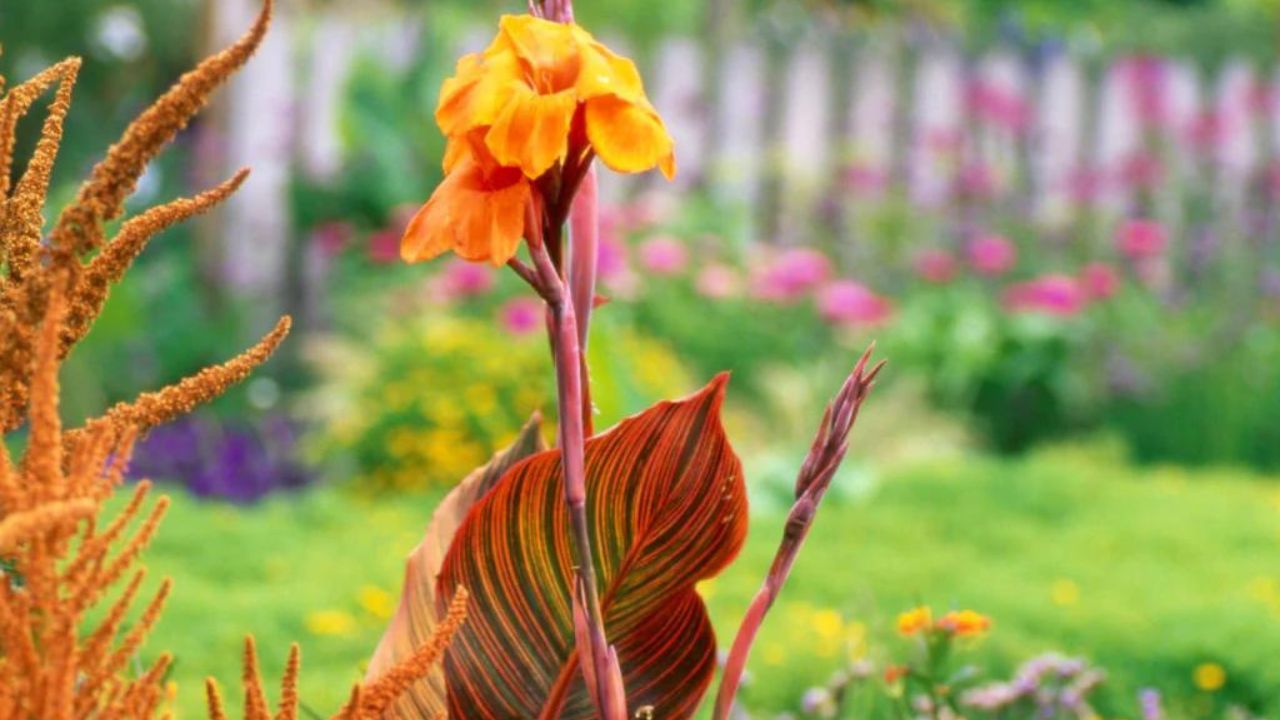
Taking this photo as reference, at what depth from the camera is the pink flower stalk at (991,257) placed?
24.0 feet

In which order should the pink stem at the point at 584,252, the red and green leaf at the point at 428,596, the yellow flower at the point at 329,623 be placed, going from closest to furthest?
the pink stem at the point at 584,252, the red and green leaf at the point at 428,596, the yellow flower at the point at 329,623

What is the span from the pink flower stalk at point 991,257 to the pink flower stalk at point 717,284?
1064mm

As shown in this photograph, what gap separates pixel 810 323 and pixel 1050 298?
1.18 meters

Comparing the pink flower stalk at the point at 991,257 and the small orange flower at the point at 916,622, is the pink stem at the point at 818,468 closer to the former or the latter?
the small orange flower at the point at 916,622

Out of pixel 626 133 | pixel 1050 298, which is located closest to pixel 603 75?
pixel 626 133

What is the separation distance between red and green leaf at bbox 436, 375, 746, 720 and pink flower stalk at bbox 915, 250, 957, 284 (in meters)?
6.27

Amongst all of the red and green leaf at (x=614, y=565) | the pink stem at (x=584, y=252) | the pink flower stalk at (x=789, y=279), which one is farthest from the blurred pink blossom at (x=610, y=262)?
the pink stem at (x=584, y=252)

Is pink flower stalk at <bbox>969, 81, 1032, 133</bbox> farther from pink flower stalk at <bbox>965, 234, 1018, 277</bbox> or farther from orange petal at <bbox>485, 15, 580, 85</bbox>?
A: orange petal at <bbox>485, 15, 580, 85</bbox>

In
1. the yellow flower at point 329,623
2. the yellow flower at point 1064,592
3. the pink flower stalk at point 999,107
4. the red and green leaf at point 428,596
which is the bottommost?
the yellow flower at point 1064,592

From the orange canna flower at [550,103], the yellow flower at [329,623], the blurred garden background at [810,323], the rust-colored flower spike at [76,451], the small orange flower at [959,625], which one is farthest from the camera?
the blurred garden background at [810,323]

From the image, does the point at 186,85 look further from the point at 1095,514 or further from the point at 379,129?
the point at 379,129

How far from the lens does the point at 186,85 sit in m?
0.91

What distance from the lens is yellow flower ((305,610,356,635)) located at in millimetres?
3213

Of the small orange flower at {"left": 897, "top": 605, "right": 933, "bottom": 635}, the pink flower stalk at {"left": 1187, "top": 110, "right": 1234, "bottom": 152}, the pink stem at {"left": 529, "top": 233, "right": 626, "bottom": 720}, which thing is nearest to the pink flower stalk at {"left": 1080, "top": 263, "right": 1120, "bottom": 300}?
the pink flower stalk at {"left": 1187, "top": 110, "right": 1234, "bottom": 152}
